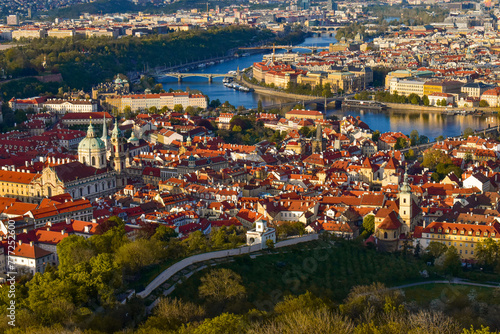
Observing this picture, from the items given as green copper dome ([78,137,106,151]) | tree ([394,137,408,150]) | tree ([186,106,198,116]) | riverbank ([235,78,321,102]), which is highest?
green copper dome ([78,137,106,151])

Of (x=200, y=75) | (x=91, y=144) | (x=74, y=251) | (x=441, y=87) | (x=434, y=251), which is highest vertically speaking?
(x=74, y=251)

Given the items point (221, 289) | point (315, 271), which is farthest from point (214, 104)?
point (221, 289)

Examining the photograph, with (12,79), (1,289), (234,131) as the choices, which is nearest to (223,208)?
(1,289)

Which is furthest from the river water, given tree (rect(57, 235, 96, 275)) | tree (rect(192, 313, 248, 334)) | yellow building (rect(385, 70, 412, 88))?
tree (rect(192, 313, 248, 334))

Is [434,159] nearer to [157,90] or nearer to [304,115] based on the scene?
[304,115]

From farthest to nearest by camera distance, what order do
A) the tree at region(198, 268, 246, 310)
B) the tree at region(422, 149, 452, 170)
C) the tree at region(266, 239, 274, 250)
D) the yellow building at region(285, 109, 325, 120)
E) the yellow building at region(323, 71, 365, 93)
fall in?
the yellow building at region(323, 71, 365, 93)
the yellow building at region(285, 109, 325, 120)
the tree at region(422, 149, 452, 170)
the tree at region(266, 239, 274, 250)
the tree at region(198, 268, 246, 310)

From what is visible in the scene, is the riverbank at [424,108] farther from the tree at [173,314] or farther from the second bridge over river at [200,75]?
the tree at [173,314]

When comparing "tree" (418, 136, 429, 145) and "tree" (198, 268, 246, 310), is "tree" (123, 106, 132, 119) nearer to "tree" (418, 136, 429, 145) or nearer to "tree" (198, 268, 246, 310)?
"tree" (418, 136, 429, 145)
